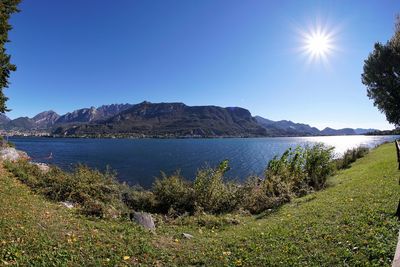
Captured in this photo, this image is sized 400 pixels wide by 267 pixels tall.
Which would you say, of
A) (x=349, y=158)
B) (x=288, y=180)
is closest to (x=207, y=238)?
(x=288, y=180)

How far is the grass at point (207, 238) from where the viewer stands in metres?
8.11

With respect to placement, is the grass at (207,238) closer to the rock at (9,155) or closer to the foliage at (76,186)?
the foliage at (76,186)

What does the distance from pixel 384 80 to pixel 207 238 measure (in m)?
37.1

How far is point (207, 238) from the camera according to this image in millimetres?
11930

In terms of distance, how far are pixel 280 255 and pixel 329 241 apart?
173 centimetres

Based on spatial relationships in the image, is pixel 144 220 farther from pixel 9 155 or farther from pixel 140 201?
pixel 9 155

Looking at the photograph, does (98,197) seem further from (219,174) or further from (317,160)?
(317,160)

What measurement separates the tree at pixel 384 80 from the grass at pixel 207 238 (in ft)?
95.1

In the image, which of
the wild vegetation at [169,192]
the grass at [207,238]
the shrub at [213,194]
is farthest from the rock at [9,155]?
the shrub at [213,194]

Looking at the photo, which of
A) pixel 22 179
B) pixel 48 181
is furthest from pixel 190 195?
pixel 22 179

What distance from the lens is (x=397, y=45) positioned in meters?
30.7

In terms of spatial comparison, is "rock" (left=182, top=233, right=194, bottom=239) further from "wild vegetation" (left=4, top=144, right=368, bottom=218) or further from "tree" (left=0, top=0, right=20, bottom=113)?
"tree" (left=0, top=0, right=20, bottom=113)

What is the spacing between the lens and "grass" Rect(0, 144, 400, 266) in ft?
26.6

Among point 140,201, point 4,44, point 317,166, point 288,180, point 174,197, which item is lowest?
point 140,201
